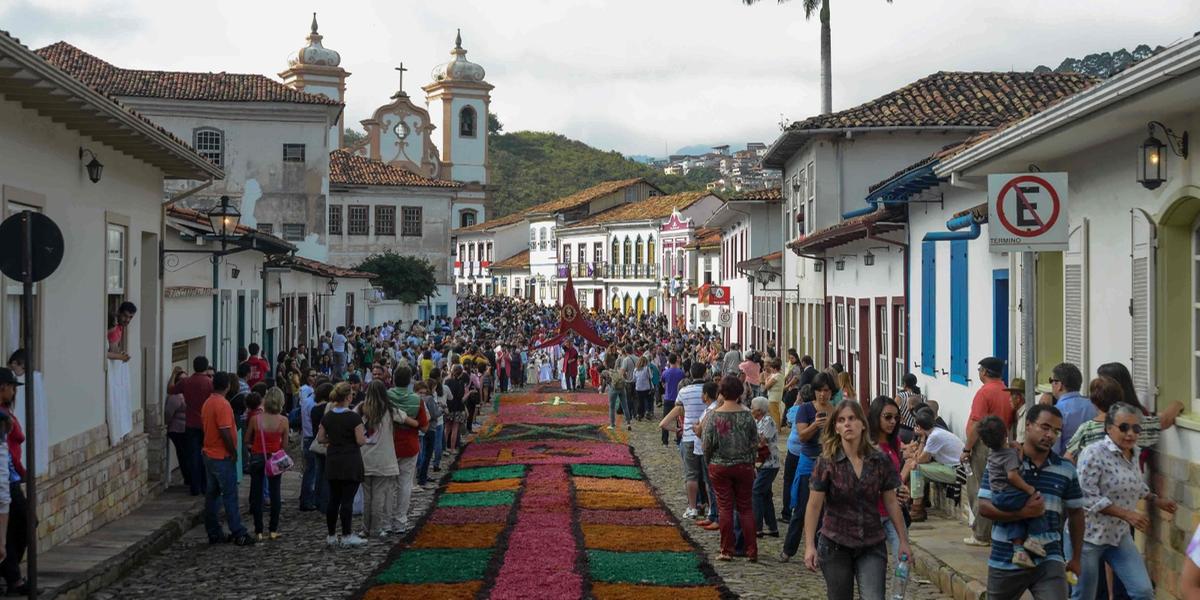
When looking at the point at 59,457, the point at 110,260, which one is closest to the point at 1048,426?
the point at 59,457

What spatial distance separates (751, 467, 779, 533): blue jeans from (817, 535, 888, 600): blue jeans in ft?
17.8

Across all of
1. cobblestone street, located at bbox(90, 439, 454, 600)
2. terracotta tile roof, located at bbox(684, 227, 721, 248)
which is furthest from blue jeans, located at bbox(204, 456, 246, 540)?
terracotta tile roof, located at bbox(684, 227, 721, 248)

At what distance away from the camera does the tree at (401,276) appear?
57812 millimetres

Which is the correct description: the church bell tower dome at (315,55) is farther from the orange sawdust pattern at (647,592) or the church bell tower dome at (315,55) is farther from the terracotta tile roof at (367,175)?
the orange sawdust pattern at (647,592)

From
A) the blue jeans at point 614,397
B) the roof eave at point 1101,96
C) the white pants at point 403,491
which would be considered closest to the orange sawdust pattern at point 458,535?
the white pants at point 403,491

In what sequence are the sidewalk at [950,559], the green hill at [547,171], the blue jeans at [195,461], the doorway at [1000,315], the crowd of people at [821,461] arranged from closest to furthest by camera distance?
the crowd of people at [821,461]
the sidewalk at [950,559]
the doorway at [1000,315]
the blue jeans at [195,461]
the green hill at [547,171]

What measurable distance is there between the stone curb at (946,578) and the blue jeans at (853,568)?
1.95m

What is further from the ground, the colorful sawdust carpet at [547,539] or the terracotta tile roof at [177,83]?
the terracotta tile roof at [177,83]

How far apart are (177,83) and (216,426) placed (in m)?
34.4

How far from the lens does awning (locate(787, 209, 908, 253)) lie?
19516mm

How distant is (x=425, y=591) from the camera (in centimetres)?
1046

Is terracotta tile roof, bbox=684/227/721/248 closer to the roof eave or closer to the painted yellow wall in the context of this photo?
the painted yellow wall

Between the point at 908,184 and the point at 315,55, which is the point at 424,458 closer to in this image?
the point at 908,184

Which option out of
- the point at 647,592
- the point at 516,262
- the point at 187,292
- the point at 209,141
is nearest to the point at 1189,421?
the point at 647,592
